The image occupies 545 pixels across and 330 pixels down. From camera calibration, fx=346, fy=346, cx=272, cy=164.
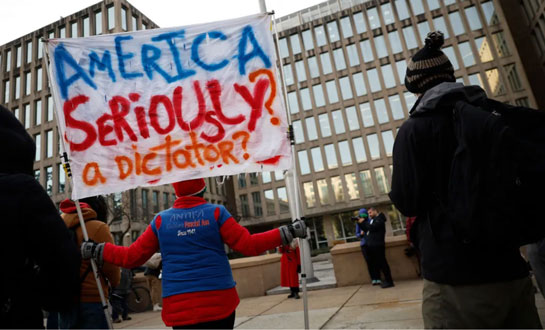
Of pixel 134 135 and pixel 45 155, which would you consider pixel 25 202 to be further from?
pixel 45 155

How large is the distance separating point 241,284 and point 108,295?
6590 millimetres

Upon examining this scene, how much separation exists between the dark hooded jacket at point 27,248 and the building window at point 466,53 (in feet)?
129

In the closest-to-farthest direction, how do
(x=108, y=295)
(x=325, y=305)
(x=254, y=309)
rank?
(x=108, y=295), (x=325, y=305), (x=254, y=309)

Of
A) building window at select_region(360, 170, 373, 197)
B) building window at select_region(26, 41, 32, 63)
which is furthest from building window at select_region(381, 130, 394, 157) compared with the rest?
building window at select_region(26, 41, 32, 63)

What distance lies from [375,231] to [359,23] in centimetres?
3594

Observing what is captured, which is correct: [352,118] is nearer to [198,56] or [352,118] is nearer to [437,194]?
[198,56]

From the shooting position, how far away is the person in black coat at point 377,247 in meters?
7.30

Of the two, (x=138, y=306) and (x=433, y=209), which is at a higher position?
(x=433, y=209)

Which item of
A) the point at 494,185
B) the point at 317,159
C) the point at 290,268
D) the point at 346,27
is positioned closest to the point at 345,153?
the point at 317,159

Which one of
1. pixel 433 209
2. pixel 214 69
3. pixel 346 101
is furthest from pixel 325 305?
pixel 346 101

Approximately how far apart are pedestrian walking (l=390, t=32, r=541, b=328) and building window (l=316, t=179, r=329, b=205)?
36.4m

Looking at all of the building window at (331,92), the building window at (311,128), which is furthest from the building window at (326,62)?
the building window at (311,128)

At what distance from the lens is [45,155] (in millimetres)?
37625

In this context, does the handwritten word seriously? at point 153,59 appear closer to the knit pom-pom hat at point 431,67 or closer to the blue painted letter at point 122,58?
the blue painted letter at point 122,58
